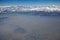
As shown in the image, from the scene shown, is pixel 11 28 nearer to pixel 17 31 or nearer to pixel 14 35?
pixel 17 31

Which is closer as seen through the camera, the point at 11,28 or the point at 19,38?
the point at 19,38

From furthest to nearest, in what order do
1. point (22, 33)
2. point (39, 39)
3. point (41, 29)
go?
point (41, 29) → point (22, 33) → point (39, 39)

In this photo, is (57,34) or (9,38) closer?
(9,38)

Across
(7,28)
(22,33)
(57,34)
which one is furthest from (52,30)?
(7,28)

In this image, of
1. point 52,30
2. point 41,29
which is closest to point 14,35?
point 41,29

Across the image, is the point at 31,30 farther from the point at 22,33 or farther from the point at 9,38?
the point at 9,38

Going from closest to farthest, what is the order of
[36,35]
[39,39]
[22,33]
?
1. [39,39]
2. [36,35]
3. [22,33]

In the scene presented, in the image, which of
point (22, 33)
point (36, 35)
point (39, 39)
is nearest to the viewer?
point (39, 39)

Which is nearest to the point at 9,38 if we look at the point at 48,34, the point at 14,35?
the point at 14,35

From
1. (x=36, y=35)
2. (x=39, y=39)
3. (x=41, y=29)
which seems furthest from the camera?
(x=41, y=29)
